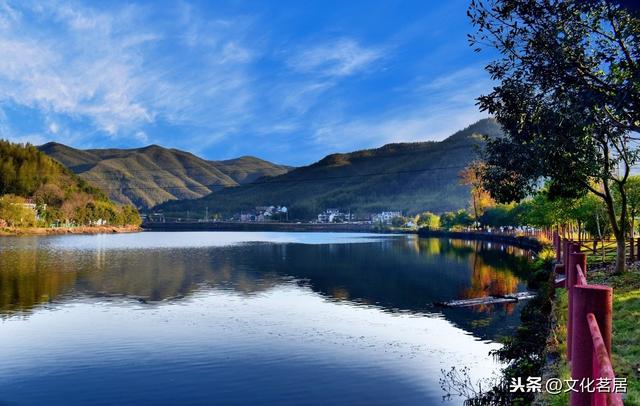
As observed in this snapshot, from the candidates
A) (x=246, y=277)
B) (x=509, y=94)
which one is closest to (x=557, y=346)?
(x=509, y=94)

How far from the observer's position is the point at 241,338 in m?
29.6

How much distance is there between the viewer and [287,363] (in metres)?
24.5

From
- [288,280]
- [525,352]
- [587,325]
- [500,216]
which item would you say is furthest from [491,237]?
[587,325]

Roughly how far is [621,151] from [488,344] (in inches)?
521

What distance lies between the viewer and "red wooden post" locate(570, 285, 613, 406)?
5.88 meters

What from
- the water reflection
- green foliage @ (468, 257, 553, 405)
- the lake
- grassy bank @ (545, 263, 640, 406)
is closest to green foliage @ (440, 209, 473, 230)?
the water reflection

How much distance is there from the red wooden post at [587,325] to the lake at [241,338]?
13898mm

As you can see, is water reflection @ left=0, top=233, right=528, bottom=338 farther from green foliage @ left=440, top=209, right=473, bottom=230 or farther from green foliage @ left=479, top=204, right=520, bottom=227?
green foliage @ left=440, top=209, right=473, bottom=230

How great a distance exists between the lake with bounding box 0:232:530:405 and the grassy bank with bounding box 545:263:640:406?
4204 millimetres

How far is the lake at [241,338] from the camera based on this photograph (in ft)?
67.6

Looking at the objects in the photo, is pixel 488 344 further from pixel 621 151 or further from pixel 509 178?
pixel 621 151

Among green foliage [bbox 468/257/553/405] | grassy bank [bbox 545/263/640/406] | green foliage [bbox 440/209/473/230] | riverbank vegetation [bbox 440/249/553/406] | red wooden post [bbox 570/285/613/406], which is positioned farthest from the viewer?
green foliage [bbox 440/209/473/230]

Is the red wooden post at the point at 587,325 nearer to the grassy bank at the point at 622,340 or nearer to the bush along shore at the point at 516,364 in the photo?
the grassy bank at the point at 622,340

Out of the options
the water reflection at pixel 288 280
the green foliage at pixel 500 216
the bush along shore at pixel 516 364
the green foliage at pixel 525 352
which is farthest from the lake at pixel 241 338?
the green foliage at pixel 500 216
